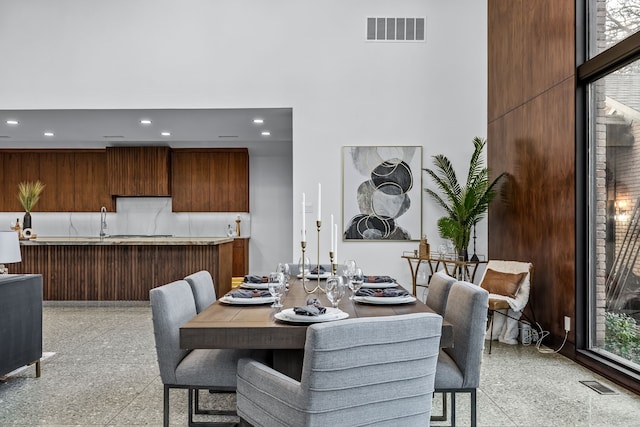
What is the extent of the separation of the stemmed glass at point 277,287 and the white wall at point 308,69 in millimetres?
3392

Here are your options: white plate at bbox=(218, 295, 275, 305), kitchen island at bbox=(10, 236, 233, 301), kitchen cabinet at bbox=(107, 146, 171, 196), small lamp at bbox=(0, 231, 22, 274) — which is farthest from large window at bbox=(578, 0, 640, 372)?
kitchen cabinet at bbox=(107, 146, 171, 196)

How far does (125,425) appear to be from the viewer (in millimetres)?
2680

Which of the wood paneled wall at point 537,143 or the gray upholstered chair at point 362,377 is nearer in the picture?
the gray upholstered chair at point 362,377

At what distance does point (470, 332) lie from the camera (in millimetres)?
2250

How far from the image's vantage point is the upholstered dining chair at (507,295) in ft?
14.3

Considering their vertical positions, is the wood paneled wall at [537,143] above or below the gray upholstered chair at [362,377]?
above

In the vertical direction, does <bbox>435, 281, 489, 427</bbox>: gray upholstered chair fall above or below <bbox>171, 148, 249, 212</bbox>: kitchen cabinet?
below

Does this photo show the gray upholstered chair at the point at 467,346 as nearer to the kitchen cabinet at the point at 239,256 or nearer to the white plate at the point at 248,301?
the white plate at the point at 248,301

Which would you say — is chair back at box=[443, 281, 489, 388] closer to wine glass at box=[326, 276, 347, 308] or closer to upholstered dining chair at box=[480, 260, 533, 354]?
wine glass at box=[326, 276, 347, 308]

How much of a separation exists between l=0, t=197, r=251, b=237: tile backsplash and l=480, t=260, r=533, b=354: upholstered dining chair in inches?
201

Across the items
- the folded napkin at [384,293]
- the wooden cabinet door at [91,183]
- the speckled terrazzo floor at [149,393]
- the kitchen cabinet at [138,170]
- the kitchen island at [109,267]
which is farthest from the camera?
the wooden cabinet door at [91,183]

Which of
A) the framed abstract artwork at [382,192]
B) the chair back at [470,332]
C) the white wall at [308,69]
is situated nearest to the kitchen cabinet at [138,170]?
the white wall at [308,69]

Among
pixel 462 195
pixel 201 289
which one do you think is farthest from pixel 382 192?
pixel 201 289

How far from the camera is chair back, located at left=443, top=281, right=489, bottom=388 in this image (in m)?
2.23
